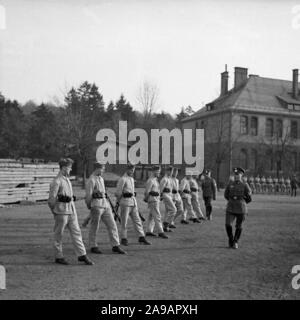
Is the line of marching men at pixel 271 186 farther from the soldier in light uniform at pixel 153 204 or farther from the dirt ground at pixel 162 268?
the soldier in light uniform at pixel 153 204

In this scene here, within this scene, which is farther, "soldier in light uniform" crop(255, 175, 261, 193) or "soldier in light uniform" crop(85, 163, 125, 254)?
"soldier in light uniform" crop(255, 175, 261, 193)

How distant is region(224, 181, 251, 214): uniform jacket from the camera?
9891 millimetres

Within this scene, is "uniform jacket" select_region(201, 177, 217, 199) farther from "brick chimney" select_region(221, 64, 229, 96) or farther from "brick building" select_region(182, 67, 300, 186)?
"brick chimney" select_region(221, 64, 229, 96)

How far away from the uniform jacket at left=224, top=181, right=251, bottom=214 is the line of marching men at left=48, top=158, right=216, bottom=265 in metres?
2.19

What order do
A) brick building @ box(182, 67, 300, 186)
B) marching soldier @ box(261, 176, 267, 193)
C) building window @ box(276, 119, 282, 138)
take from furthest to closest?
building window @ box(276, 119, 282, 138) → brick building @ box(182, 67, 300, 186) → marching soldier @ box(261, 176, 267, 193)

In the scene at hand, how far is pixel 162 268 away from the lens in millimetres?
7855

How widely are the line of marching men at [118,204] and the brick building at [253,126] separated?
26616mm

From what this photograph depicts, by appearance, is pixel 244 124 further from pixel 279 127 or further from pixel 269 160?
pixel 269 160

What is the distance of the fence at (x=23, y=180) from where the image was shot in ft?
63.2

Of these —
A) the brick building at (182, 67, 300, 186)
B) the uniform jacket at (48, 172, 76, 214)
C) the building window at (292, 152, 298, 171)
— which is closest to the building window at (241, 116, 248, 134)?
the brick building at (182, 67, 300, 186)

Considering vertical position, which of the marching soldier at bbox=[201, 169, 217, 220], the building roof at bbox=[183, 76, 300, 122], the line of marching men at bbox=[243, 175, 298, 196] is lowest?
the line of marching men at bbox=[243, 175, 298, 196]

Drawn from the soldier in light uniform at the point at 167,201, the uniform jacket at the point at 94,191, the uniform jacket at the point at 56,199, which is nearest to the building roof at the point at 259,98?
the soldier in light uniform at the point at 167,201

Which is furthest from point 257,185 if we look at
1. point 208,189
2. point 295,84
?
point 208,189
